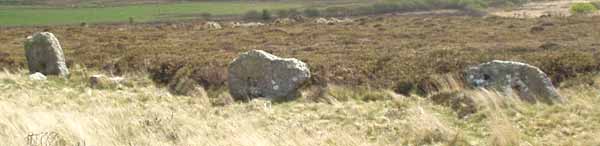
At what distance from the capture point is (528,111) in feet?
32.1

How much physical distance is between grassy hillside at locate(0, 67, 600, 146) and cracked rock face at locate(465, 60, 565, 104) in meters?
0.43

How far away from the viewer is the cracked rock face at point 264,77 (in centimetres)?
1336

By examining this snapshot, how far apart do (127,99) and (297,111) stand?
4065mm

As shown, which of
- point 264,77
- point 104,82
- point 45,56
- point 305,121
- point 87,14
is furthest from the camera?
point 87,14

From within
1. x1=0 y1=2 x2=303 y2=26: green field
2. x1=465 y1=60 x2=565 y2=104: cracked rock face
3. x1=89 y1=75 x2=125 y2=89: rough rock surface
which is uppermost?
x1=465 y1=60 x2=565 y2=104: cracked rock face

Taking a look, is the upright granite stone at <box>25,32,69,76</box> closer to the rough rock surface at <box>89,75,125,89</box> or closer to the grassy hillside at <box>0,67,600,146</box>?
the rough rock surface at <box>89,75,125,89</box>

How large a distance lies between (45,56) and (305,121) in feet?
35.5

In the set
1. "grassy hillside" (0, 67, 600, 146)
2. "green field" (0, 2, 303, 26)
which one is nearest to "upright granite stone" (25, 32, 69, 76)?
"grassy hillside" (0, 67, 600, 146)

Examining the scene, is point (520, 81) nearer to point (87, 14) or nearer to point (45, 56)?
point (45, 56)

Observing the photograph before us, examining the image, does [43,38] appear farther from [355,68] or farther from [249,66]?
[355,68]

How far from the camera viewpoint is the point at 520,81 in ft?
36.4

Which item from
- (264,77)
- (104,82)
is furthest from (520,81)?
(104,82)

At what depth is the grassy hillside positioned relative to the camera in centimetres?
750

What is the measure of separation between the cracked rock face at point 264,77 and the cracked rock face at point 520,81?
12.5 ft
